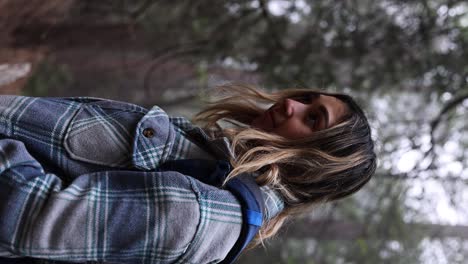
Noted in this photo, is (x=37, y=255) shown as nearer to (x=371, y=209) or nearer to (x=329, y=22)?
(x=329, y=22)

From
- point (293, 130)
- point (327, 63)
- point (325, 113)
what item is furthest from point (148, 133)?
point (327, 63)

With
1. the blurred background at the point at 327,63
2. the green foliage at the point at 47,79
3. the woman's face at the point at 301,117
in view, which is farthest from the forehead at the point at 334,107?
the green foliage at the point at 47,79

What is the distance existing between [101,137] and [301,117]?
0.65 meters

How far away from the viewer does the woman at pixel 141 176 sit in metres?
1.01

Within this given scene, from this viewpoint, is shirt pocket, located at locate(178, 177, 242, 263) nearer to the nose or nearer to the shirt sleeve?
the shirt sleeve

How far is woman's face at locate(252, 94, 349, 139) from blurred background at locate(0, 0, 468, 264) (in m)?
1.46

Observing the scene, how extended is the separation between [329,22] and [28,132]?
112 inches

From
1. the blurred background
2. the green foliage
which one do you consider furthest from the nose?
the green foliage

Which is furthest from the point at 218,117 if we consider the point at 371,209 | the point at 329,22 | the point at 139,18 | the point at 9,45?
the point at 371,209

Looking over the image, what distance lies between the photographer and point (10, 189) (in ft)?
3.30

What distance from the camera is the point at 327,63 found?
370cm

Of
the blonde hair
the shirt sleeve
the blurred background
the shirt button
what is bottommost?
the blurred background

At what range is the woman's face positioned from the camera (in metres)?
1.49

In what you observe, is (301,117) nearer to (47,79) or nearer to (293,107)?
(293,107)
